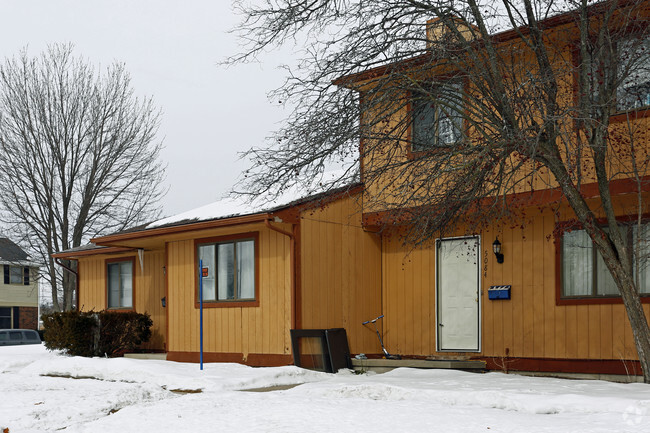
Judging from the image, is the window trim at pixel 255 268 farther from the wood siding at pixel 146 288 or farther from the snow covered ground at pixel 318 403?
the wood siding at pixel 146 288

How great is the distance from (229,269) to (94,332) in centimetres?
407

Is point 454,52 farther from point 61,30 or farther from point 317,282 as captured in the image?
point 61,30

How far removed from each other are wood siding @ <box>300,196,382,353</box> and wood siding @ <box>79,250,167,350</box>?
18.7 ft

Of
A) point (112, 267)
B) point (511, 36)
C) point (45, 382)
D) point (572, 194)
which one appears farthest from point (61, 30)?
point (572, 194)

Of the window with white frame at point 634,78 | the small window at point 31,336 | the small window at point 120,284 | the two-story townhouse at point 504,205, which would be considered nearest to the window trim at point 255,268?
the two-story townhouse at point 504,205

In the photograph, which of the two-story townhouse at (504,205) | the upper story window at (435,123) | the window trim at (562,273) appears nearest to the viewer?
the two-story townhouse at (504,205)

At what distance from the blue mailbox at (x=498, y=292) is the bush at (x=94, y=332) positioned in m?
8.63

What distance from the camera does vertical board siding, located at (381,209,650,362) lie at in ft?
41.2

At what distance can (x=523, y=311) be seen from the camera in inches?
532

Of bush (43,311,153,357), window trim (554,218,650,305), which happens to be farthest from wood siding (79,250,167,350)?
window trim (554,218,650,305)

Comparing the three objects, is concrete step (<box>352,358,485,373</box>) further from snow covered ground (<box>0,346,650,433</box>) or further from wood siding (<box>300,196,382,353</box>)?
wood siding (<box>300,196,382,353</box>)

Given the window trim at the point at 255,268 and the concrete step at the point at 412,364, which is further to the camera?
the window trim at the point at 255,268

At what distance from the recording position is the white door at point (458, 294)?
46.8ft

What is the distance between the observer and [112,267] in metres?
20.5
